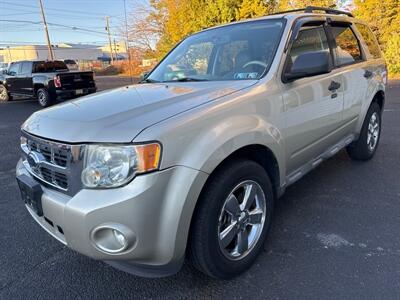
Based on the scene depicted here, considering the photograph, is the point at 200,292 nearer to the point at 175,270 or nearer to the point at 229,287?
the point at 229,287

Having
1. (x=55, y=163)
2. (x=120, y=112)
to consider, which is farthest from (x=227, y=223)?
(x=55, y=163)

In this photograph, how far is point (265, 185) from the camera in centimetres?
251

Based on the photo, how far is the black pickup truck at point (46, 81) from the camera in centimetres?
1187

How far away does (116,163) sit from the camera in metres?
1.82

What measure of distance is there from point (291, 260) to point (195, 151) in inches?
48.1

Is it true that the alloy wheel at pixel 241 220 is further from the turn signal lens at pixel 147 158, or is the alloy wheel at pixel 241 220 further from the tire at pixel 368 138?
the tire at pixel 368 138

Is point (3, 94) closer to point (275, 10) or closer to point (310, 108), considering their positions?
point (275, 10)

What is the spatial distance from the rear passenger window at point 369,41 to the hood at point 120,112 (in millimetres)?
2567

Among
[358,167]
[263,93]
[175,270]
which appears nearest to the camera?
[175,270]

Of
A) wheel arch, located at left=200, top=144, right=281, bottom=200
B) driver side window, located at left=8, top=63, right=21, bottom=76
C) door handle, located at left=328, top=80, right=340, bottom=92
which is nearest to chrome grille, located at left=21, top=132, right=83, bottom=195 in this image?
wheel arch, located at left=200, top=144, right=281, bottom=200

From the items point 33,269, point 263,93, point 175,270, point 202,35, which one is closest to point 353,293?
point 175,270

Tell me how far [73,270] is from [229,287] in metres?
1.17

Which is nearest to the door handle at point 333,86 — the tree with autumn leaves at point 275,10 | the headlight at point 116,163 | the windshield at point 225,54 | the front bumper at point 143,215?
the windshield at point 225,54

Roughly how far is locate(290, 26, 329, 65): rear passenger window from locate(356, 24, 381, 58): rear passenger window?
1182 mm
